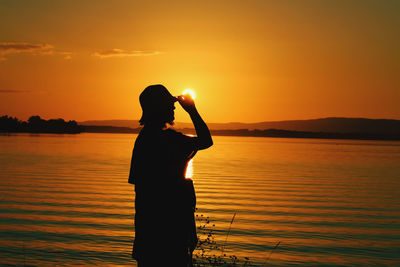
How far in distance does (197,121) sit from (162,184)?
67 cm

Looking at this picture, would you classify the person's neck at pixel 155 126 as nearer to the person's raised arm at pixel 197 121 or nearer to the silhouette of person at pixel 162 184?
the silhouette of person at pixel 162 184

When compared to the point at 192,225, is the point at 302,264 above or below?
below

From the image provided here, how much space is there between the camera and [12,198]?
22.3 m

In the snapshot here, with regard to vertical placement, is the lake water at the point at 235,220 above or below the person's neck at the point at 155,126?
below

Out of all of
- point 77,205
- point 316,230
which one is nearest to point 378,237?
point 316,230

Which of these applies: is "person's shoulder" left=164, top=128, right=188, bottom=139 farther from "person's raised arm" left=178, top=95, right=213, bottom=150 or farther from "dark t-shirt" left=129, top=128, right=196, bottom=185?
"person's raised arm" left=178, top=95, right=213, bottom=150

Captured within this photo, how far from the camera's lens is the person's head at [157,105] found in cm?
401

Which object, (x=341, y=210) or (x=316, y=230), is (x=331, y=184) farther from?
(x=316, y=230)

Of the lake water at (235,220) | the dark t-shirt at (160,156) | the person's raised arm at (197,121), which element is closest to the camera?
the person's raised arm at (197,121)

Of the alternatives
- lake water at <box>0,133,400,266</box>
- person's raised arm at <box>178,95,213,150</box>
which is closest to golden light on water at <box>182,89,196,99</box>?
person's raised arm at <box>178,95,213,150</box>

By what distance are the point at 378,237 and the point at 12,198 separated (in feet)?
55.9

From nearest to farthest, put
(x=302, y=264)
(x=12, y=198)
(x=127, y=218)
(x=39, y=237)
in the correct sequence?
1. (x=302, y=264)
2. (x=39, y=237)
3. (x=127, y=218)
4. (x=12, y=198)

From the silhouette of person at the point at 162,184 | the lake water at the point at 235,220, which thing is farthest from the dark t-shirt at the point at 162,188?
the lake water at the point at 235,220

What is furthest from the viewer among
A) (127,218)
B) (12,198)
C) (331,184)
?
(331,184)
